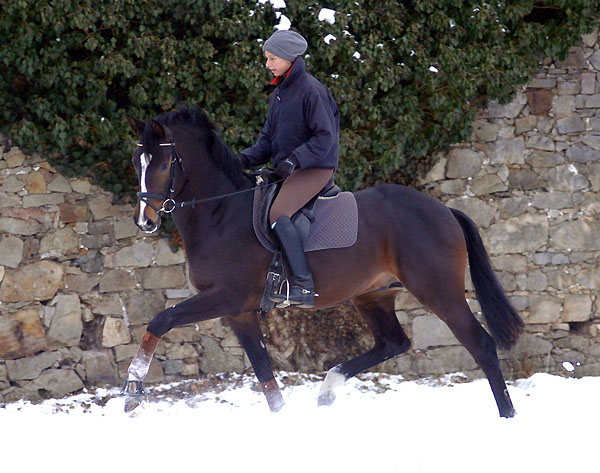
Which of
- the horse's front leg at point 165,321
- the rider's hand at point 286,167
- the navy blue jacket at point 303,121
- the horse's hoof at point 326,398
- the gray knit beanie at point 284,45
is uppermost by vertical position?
the gray knit beanie at point 284,45

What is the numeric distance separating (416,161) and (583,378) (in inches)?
105

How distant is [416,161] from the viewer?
288 inches

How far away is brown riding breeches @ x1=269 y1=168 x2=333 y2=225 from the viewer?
482 centimetres

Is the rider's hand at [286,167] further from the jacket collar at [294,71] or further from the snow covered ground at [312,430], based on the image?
the snow covered ground at [312,430]

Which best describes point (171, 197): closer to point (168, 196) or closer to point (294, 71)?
point (168, 196)

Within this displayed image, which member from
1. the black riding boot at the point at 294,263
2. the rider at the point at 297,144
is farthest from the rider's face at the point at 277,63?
the black riding boot at the point at 294,263

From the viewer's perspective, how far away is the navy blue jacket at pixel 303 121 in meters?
4.84

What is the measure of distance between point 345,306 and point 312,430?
2.57m

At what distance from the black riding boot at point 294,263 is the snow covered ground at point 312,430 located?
0.86 meters

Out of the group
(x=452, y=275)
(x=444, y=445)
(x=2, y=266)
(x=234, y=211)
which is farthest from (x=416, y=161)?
(x=2, y=266)

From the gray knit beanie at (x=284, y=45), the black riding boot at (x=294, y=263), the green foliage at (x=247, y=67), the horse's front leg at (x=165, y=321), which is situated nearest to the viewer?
the horse's front leg at (x=165, y=321)

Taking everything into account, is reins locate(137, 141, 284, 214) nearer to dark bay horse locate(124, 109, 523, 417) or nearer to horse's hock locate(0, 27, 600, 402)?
dark bay horse locate(124, 109, 523, 417)

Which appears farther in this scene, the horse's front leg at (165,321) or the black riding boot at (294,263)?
the black riding boot at (294,263)

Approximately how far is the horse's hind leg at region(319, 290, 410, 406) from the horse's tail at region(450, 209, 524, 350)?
627 mm
